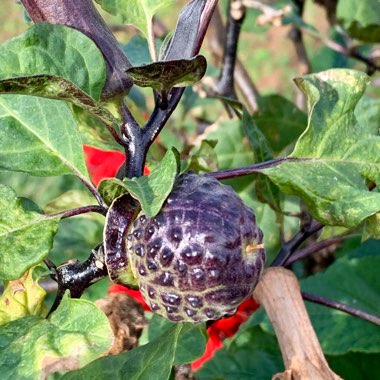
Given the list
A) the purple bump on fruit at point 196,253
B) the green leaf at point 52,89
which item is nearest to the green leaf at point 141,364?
the purple bump on fruit at point 196,253

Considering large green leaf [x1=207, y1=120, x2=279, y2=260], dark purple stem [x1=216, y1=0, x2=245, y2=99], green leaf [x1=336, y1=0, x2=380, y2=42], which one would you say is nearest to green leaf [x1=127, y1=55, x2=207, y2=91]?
large green leaf [x1=207, y1=120, x2=279, y2=260]

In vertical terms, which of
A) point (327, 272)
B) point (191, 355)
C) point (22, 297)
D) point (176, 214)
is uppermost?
point (176, 214)

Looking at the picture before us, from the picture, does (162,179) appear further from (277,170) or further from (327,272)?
(327,272)

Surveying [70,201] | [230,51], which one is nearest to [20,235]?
[70,201]

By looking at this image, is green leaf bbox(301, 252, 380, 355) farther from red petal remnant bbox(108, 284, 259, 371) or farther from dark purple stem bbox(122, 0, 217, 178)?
dark purple stem bbox(122, 0, 217, 178)

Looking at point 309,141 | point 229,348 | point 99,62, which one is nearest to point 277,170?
point 309,141

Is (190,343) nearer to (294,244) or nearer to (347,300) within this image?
(294,244)
